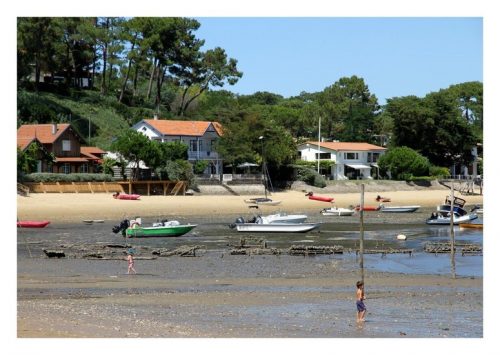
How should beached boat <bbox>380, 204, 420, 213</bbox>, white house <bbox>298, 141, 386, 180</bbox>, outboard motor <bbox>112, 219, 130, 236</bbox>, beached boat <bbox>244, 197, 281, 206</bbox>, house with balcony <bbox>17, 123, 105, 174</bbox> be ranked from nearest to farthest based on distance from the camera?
outboard motor <bbox>112, 219, 130, 236</bbox> → beached boat <bbox>380, 204, 420, 213</bbox> → beached boat <bbox>244, 197, 281, 206</bbox> → house with balcony <bbox>17, 123, 105, 174</bbox> → white house <bbox>298, 141, 386, 180</bbox>

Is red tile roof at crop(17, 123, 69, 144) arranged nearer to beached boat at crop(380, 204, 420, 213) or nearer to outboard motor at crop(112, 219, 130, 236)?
beached boat at crop(380, 204, 420, 213)

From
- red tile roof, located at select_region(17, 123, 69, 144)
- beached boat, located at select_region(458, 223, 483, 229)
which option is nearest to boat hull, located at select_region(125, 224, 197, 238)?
beached boat, located at select_region(458, 223, 483, 229)

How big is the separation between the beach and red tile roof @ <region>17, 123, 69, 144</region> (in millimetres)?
33159

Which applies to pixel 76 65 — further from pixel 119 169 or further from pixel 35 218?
pixel 35 218

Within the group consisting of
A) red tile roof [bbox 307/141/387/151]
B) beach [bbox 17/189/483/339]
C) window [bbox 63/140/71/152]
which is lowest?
beach [bbox 17/189/483/339]

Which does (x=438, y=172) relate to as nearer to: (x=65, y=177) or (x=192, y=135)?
(x=192, y=135)

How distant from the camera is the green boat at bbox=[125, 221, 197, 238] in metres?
48.0

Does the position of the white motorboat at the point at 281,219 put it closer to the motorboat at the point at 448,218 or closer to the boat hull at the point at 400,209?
the motorboat at the point at 448,218

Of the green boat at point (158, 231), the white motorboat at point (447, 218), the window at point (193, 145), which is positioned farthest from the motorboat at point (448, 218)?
the window at point (193, 145)

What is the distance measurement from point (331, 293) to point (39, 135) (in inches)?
2289

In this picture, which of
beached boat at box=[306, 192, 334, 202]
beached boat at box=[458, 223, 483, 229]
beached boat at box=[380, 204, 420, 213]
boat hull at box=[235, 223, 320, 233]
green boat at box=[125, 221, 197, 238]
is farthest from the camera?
beached boat at box=[306, 192, 334, 202]

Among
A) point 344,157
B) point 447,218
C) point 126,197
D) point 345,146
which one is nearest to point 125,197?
point 126,197

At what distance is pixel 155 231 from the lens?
48.4 m

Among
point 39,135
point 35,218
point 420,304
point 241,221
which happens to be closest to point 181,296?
point 420,304
